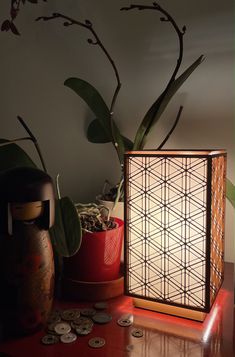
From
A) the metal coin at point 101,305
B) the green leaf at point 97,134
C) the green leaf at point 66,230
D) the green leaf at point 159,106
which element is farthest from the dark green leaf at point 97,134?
the metal coin at point 101,305

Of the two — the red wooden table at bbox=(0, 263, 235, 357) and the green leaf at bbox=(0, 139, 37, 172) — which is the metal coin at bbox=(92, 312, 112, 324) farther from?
the green leaf at bbox=(0, 139, 37, 172)

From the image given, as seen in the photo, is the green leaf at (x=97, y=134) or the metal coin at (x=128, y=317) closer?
the metal coin at (x=128, y=317)

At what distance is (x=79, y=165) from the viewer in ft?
3.13

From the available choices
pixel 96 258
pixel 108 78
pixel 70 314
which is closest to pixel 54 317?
pixel 70 314

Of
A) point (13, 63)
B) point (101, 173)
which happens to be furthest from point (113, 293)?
point (13, 63)

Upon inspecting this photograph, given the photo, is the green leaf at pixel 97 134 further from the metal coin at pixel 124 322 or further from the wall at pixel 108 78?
the metal coin at pixel 124 322

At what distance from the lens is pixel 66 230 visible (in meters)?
0.57

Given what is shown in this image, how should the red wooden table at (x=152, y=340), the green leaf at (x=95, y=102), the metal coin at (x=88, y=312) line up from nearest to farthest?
the red wooden table at (x=152, y=340)
the metal coin at (x=88, y=312)
the green leaf at (x=95, y=102)

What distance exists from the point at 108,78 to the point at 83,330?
62 cm

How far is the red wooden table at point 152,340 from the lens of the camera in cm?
47

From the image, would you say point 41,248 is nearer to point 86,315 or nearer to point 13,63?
point 86,315

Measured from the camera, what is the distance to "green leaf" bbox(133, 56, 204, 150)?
64 cm

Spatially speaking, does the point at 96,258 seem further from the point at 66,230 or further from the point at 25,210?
the point at 25,210

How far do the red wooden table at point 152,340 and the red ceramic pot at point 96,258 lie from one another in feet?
0.28
